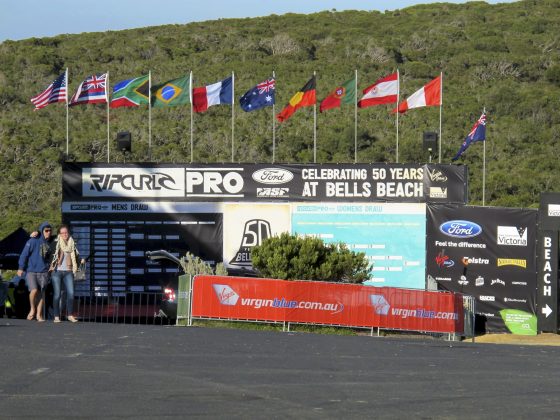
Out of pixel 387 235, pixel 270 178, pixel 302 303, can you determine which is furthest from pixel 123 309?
pixel 302 303

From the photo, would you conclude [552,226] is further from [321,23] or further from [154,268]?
[321,23]

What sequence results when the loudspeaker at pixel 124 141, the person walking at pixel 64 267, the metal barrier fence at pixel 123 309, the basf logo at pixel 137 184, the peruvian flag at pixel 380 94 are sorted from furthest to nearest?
the peruvian flag at pixel 380 94 < the loudspeaker at pixel 124 141 < the basf logo at pixel 137 184 < the metal barrier fence at pixel 123 309 < the person walking at pixel 64 267

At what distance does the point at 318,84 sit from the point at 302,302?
175 ft

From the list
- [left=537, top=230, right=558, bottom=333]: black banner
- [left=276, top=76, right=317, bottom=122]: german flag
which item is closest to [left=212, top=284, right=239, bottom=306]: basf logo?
[left=537, top=230, right=558, bottom=333]: black banner

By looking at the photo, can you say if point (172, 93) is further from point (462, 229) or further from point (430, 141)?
point (462, 229)

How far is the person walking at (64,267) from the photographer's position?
19609 millimetres

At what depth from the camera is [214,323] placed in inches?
901

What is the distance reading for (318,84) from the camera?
74938mm

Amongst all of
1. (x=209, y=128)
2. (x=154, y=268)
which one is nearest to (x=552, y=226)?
(x=154, y=268)

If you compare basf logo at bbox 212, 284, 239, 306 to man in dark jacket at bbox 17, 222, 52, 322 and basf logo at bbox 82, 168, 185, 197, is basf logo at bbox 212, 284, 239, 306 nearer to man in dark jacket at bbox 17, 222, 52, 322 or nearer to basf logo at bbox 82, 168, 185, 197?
man in dark jacket at bbox 17, 222, 52, 322

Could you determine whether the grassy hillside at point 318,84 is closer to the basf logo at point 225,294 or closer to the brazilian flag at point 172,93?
the brazilian flag at point 172,93

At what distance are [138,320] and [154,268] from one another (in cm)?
179

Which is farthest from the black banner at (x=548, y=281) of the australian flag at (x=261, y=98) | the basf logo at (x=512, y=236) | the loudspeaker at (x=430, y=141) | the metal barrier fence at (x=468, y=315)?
the australian flag at (x=261, y=98)

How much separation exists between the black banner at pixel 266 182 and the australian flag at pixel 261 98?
5.81 metres
